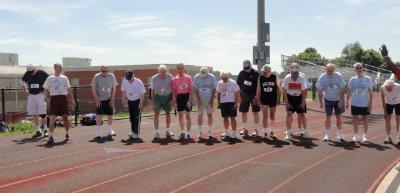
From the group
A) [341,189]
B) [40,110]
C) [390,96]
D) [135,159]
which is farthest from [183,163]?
[40,110]

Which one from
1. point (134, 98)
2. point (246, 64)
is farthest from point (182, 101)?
point (246, 64)

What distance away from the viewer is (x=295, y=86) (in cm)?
1215

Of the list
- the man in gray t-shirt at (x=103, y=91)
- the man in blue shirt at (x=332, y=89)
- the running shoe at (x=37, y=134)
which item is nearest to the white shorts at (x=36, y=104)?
the running shoe at (x=37, y=134)

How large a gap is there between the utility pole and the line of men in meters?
9.15

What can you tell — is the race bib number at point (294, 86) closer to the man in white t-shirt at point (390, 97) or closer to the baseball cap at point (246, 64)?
the baseball cap at point (246, 64)

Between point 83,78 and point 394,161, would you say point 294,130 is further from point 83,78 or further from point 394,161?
point 83,78

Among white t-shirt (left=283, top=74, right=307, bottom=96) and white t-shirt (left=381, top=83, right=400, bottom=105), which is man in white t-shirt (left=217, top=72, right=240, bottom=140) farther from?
white t-shirt (left=381, top=83, right=400, bottom=105)

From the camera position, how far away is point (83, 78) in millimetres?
51000

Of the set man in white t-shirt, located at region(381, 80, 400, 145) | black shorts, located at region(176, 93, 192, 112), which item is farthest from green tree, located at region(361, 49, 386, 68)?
black shorts, located at region(176, 93, 192, 112)

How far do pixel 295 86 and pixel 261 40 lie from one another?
34.3 feet

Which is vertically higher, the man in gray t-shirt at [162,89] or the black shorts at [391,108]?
the man in gray t-shirt at [162,89]

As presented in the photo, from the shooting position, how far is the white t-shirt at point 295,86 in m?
12.1

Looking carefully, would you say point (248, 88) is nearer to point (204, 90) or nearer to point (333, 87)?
point (204, 90)

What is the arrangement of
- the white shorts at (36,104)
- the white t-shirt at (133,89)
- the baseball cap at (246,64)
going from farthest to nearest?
1. the white shorts at (36,104)
2. the white t-shirt at (133,89)
3. the baseball cap at (246,64)
